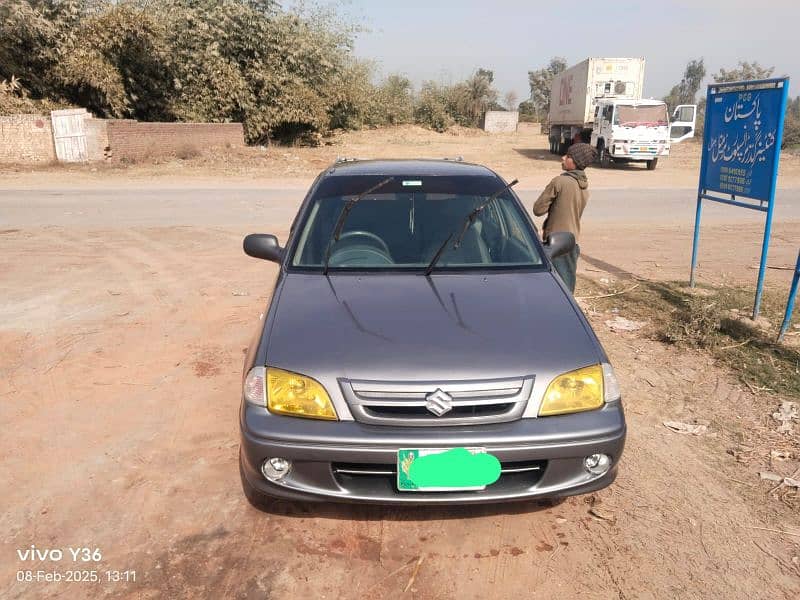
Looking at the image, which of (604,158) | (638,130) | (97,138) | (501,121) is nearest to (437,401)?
(97,138)

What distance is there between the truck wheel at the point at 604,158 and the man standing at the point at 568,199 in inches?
739

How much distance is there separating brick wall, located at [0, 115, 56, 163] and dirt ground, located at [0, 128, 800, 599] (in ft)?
62.0

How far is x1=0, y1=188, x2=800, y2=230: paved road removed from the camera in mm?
11453

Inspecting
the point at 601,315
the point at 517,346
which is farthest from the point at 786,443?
the point at 601,315

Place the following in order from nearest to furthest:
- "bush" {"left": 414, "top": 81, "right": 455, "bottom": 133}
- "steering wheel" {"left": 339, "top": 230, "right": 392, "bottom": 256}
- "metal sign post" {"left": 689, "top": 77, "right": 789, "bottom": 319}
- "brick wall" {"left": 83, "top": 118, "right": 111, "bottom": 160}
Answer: "steering wheel" {"left": 339, "top": 230, "right": 392, "bottom": 256} < "metal sign post" {"left": 689, "top": 77, "right": 789, "bottom": 319} < "brick wall" {"left": 83, "top": 118, "right": 111, "bottom": 160} < "bush" {"left": 414, "top": 81, "right": 455, "bottom": 133}

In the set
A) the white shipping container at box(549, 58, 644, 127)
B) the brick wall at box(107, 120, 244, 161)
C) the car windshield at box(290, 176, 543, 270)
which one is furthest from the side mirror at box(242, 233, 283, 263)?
the white shipping container at box(549, 58, 644, 127)

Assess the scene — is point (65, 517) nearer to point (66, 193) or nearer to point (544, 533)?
point (544, 533)

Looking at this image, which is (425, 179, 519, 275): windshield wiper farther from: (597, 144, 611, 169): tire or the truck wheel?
the truck wheel

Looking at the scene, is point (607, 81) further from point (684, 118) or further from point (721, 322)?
point (721, 322)

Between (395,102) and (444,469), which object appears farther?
(395,102)

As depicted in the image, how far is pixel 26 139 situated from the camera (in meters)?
21.7

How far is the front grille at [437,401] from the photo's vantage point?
8.23 feet

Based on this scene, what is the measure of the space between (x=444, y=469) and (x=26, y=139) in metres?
24.1

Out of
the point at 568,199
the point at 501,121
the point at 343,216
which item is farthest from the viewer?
the point at 501,121
